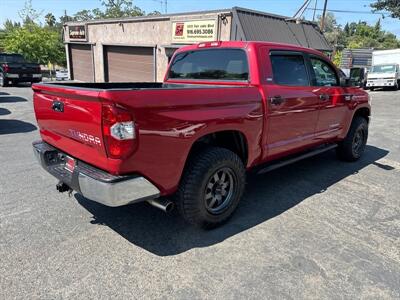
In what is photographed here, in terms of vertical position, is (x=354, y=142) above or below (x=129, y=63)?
below

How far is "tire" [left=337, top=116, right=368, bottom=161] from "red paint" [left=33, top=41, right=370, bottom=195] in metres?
1.58

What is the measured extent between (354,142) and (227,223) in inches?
138

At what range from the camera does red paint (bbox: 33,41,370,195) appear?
2.69 meters

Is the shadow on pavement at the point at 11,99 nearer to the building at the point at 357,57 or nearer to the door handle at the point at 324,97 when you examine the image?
the door handle at the point at 324,97

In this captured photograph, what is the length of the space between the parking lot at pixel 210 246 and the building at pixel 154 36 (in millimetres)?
10482

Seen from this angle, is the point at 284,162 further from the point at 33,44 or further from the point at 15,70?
the point at 33,44

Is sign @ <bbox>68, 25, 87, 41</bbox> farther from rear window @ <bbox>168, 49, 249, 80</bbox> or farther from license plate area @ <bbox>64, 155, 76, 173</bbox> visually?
license plate area @ <bbox>64, 155, 76, 173</bbox>

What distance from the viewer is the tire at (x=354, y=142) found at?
595cm

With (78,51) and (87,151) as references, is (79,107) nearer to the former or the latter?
(87,151)

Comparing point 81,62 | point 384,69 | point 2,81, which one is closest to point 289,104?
point 2,81

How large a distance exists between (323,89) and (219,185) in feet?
7.71

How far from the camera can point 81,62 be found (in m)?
24.6

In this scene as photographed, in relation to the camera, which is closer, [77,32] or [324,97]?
[324,97]

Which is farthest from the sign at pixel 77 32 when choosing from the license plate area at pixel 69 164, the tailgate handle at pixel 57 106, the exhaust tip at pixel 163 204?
the exhaust tip at pixel 163 204
